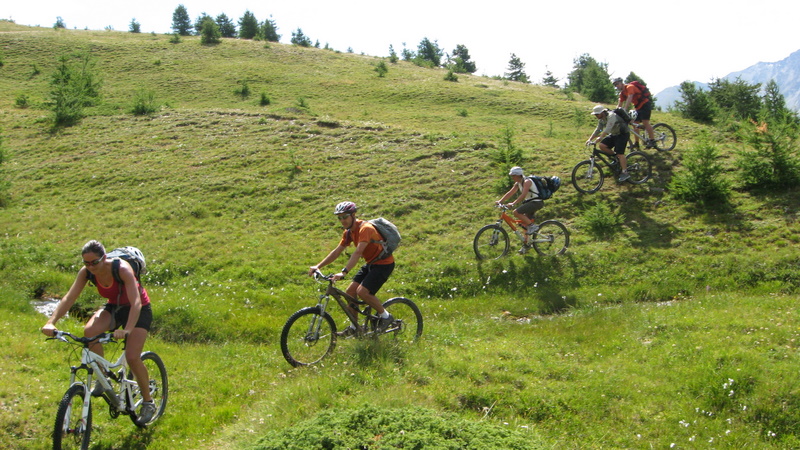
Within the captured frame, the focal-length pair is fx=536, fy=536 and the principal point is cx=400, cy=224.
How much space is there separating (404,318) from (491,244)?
5169 mm

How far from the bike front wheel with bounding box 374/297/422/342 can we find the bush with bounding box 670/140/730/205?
10132 mm

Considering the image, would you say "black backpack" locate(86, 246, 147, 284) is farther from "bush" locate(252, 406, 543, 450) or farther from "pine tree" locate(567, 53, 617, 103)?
"pine tree" locate(567, 53, 617, 103)

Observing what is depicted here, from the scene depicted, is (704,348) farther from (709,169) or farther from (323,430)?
(709,169)

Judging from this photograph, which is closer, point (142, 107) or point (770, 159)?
point (770, 159)

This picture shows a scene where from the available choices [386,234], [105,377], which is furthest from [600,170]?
[105,377]

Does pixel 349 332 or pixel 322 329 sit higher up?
pixel 322 329

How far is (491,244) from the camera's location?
568 inches

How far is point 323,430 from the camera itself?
6043mm

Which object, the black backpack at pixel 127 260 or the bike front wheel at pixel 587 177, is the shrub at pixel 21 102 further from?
the black backpack at pixel 127 260

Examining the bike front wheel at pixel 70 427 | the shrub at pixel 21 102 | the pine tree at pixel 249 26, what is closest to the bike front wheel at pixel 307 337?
the bike front wheel at pixel 70 427

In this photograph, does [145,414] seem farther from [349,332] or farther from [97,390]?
[349,332]

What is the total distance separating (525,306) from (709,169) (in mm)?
7493

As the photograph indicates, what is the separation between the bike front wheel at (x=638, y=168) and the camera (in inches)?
671

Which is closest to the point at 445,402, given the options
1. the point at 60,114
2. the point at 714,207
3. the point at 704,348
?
the point at 704,348
